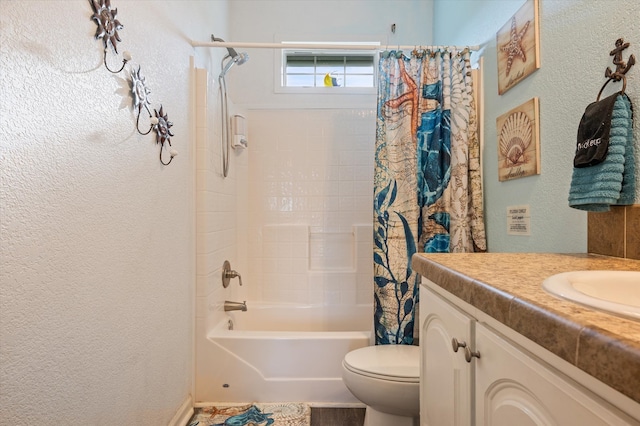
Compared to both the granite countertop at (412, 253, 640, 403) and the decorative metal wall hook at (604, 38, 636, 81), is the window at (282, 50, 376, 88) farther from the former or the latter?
the granite countertop at (412, 253, 640, 403)

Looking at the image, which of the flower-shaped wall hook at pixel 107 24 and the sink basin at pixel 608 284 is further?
the flower-shaped wall hook at pixel 107 24

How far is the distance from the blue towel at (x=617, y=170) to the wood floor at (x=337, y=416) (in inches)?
57.8

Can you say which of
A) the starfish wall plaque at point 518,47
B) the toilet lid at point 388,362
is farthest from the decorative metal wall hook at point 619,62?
the toilet lid at point 388,362

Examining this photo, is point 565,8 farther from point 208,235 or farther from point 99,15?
point 208,235

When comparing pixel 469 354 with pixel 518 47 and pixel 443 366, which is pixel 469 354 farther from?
pixel 518 47

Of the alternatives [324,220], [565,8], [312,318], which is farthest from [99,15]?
[312,318]

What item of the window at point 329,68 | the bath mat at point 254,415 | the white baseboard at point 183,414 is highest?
the window at point 329,68

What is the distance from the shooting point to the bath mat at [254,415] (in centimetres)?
170

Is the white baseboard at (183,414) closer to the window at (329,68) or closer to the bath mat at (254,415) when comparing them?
the bath mat at (254,415)

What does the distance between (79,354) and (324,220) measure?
75.0 inches

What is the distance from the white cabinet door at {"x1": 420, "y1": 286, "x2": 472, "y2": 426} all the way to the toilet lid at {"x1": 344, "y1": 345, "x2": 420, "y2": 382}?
0.32 m

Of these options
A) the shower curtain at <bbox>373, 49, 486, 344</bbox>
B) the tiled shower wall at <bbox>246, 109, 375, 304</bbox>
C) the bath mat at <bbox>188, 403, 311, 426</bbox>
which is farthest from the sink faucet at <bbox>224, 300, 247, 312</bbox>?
the shower curtain at <bbox>373, 49, 486, 344</bbox>

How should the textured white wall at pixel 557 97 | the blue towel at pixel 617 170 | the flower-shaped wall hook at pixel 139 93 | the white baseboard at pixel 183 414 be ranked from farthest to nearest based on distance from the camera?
the white baseboard at pixel 183 414
the flower-shaped wall hook at pixel 139 93
the textured white wall at pixel 557 97
the blue towel at pixel 617 170

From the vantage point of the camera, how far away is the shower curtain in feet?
5.59
